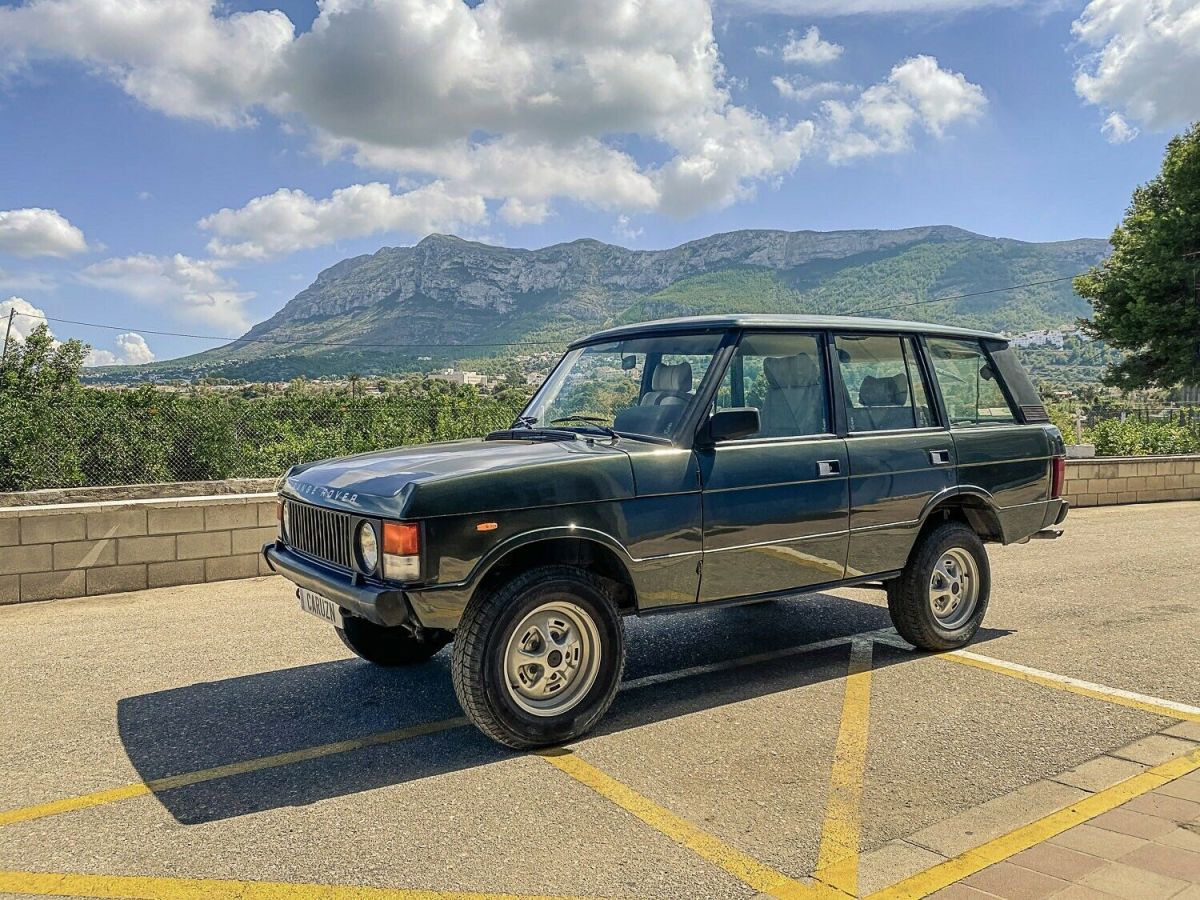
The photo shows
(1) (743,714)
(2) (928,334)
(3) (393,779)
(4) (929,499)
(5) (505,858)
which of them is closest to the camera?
(5) (505,858)

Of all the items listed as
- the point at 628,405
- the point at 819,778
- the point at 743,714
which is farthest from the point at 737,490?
the point at 819,778

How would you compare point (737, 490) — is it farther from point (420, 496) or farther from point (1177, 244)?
point (1177, 244)

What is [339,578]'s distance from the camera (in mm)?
4207

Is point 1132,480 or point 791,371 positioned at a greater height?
point 791,371

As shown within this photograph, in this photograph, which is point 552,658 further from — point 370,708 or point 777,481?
point 777,481

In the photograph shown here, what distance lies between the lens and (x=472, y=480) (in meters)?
4.01

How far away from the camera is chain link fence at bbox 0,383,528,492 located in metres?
11.4

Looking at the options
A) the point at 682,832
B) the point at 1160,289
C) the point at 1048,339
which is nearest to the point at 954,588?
the point at 682,832

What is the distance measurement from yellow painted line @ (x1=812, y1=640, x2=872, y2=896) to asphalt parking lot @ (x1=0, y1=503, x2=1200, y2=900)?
0.04ft

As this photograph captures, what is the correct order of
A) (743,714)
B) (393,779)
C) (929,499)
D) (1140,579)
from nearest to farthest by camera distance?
(393,779) → (743,714) → (929,499) → (1140,579)

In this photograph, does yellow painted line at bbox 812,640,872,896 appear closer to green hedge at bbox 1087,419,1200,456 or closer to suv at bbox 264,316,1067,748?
suv at bbox 264,316,1067,748

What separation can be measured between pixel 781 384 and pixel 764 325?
14.1 inches

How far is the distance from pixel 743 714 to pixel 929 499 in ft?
6.19

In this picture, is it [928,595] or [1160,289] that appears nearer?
[928,595]
